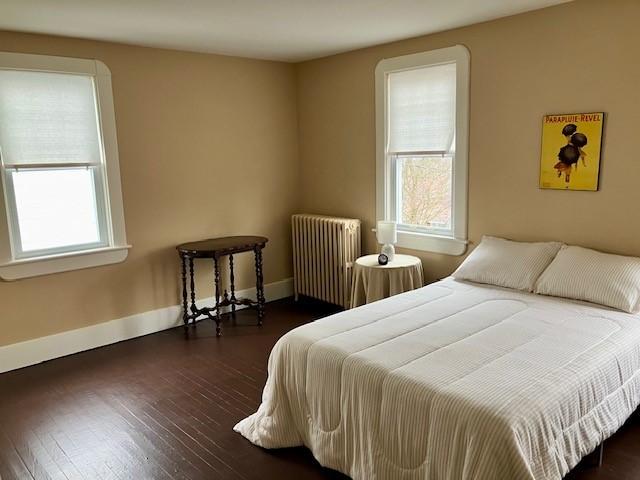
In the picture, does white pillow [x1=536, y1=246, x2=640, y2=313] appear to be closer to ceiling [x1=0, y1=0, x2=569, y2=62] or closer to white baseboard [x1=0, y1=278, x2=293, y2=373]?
ceiling [x1=0, y1=0, x2=569, y2=62]

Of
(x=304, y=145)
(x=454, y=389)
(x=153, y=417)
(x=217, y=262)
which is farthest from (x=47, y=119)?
(x=454, y=389)

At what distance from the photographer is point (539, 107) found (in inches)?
132

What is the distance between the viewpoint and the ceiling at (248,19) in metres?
2.98

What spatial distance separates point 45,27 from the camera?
11.2 feet

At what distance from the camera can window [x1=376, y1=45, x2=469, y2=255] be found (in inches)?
150

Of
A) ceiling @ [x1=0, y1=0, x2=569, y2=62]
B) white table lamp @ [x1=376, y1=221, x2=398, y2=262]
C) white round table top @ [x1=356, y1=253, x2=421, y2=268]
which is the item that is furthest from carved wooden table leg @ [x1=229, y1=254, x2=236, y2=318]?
ceiling @ [x1=0, y1=0, x2=569, y2=62]

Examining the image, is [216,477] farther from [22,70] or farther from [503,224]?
[22,70]

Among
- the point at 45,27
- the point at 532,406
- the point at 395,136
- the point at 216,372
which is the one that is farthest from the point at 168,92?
the point at 532,406

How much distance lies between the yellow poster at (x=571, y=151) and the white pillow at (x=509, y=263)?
16.8 inches

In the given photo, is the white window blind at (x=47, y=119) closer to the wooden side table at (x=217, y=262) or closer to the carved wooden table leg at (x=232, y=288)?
the wooden side table at (x=217, y=262)

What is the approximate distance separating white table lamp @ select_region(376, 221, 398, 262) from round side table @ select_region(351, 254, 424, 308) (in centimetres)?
10

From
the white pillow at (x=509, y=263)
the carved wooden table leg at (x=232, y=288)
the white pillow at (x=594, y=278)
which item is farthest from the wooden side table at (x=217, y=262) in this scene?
the white pillow at (x=594, y=278)

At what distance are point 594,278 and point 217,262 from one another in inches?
110

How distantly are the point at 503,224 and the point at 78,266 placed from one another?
10.7ft
